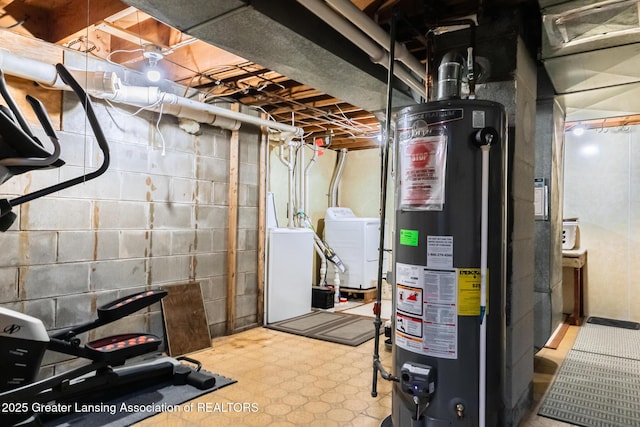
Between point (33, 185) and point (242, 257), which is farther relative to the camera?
point (242, 257)

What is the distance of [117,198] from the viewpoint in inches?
126

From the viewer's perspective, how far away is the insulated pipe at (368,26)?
6.32ft

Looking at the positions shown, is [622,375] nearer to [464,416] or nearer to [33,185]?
[464,416]

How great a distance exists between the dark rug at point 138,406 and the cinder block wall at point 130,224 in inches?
29.6

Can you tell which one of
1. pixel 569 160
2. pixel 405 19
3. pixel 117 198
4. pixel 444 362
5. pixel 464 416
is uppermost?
pixel 405 19

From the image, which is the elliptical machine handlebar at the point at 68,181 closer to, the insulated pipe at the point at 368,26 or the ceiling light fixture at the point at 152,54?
the ceiling light fixture at the point at 152,54

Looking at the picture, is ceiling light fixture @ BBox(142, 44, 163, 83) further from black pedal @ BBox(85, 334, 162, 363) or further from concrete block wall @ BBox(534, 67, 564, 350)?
concrete block wall @ BBox(534, 67, 564, 350)

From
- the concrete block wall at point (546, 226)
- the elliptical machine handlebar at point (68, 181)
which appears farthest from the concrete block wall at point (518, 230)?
the elliptical machine handlebar at point (68, 181)

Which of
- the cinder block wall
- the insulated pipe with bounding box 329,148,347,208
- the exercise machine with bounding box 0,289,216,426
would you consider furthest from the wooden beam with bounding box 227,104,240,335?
the insulated pipe with bounding box 329,148,347,208

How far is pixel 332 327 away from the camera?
4336mm

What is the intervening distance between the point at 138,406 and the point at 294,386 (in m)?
1.00

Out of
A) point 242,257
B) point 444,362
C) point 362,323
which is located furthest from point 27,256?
point 362,323

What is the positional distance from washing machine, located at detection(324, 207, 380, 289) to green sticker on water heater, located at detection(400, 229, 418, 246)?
12.5 feet

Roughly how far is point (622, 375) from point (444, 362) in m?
2.28
